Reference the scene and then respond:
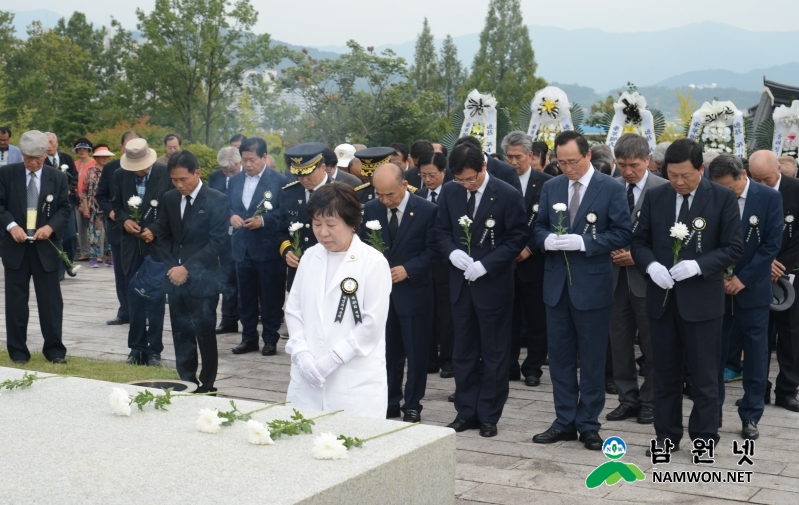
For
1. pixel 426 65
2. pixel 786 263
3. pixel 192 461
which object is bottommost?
pixel 192 461

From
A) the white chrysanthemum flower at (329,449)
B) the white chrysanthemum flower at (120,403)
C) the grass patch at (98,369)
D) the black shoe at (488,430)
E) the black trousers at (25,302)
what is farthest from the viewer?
the black trousers at (25,302)

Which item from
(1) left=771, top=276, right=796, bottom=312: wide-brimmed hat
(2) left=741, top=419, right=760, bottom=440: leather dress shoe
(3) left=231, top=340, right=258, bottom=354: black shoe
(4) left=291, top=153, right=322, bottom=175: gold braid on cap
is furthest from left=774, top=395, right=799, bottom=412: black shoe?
(3) left=231, top=340, right=258, bottom=354: black shoe

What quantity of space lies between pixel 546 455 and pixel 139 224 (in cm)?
478

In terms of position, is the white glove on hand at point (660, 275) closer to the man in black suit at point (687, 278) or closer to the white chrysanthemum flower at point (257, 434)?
the man in black suit at point (687, 278)

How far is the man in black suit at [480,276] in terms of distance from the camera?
693 cm

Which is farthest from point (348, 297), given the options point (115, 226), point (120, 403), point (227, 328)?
point (227, 328)

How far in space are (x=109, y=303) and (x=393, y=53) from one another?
25365 millimetres

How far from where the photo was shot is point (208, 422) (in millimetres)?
4398

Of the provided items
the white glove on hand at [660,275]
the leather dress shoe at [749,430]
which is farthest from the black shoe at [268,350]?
the leather dress shoe at [749,430]

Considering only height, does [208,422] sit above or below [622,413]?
above

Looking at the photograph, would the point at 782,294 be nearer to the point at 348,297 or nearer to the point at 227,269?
the point at 348,297

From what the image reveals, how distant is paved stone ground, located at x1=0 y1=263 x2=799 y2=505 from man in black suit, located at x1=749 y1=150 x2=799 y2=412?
0.69ft

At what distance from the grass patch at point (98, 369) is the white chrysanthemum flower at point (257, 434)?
440 cm

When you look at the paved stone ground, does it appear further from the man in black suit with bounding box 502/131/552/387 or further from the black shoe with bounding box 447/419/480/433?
the man in black suit with bounding box 502/131/552/387
